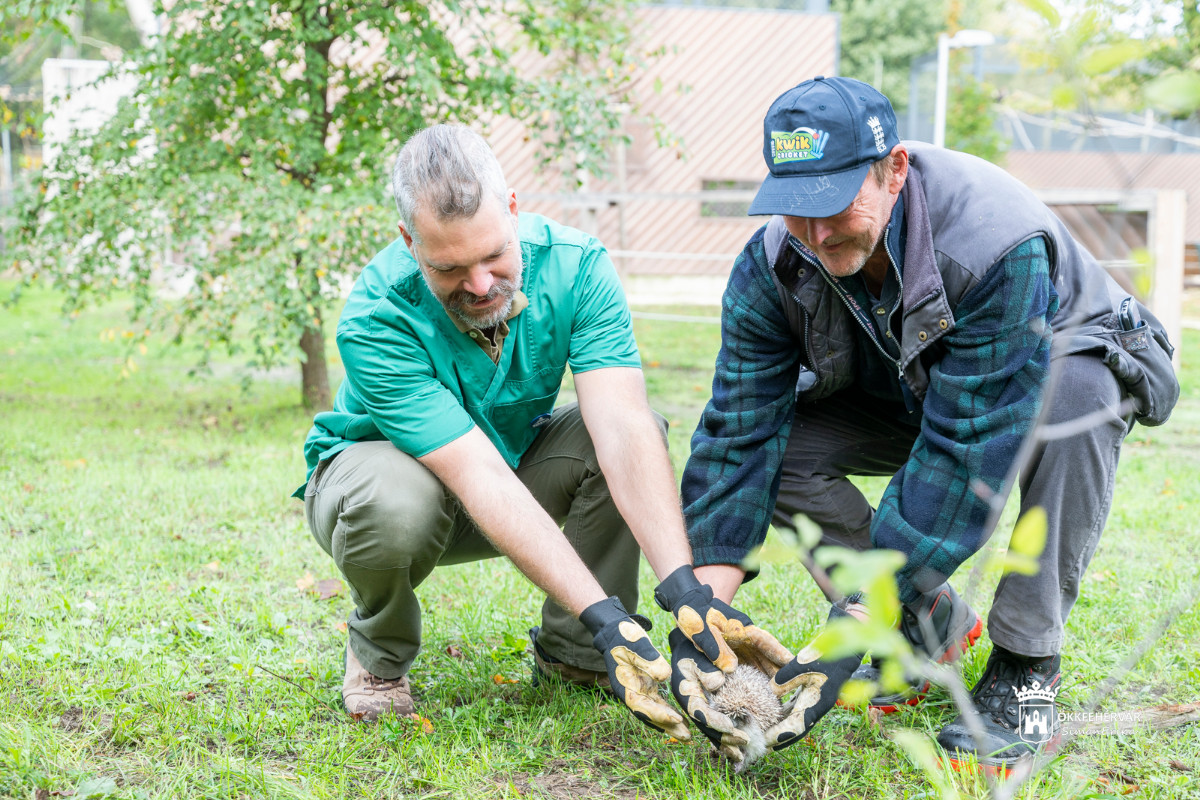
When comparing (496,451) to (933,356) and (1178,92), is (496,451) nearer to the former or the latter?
(933,356)

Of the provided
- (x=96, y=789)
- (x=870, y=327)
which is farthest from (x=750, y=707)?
(x=96, y=789)

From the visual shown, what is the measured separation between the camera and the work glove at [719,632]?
6.49 ft

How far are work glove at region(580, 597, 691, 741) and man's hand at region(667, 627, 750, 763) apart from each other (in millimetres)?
36

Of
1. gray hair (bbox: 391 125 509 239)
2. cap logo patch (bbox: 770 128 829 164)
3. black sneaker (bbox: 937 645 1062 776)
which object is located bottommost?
black sneaker (bbox: 937 645 1062 776)

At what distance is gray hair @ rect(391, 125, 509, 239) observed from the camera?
81.3 inches

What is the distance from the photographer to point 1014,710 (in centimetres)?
212

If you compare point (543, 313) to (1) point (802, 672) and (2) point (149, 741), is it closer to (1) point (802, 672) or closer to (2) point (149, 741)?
(1) point (802, 672)

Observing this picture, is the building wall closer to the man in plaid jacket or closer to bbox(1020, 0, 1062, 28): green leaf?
the man in plaid jacket

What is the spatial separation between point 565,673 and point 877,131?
1436mm

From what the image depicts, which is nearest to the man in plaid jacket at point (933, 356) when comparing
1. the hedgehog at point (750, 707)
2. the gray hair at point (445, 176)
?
the hedgehog at point (750, 707)

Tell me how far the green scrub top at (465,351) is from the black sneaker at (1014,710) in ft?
3.43

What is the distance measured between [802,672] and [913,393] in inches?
25.7

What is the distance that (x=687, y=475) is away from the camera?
92.5 inches

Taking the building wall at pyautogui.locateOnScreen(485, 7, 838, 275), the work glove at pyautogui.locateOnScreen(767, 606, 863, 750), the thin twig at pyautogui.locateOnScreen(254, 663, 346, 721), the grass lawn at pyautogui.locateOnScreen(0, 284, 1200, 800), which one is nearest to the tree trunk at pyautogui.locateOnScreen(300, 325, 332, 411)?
the grass lawn at pyautogui.locateOnScreen(0, 284, 1200, 800)
